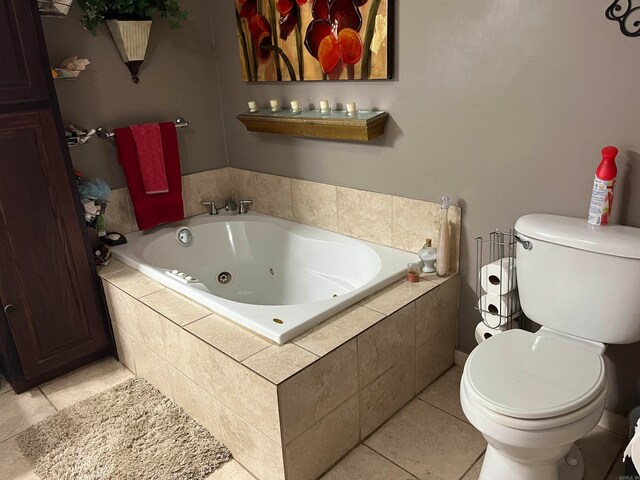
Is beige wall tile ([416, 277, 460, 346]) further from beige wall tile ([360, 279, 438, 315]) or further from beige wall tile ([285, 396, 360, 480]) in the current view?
beige wall tile ([285, 396, 360, 480])

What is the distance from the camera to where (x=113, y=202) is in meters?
2.71

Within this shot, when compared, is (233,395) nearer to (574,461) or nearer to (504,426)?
(504,426)

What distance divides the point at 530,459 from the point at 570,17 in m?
1.39

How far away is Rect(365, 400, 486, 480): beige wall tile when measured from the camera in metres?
1.76

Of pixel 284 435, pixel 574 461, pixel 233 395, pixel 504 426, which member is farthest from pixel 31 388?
pixel 574 461

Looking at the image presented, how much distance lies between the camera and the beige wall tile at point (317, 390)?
5.12 feet

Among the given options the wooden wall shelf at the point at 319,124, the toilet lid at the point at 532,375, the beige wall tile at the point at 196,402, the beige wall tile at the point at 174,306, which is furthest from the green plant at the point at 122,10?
the toilet lid at the point at 532,375

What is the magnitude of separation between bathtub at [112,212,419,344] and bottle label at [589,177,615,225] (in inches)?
30.5

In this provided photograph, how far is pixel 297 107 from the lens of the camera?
2.55 metres

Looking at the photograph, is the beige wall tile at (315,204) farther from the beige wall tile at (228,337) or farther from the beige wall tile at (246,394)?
the beige wall tile at (246,394)

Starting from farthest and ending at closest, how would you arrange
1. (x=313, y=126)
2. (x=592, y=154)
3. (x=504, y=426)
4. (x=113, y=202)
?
(x=113, y=202), (x=313, y=126), (x=592, y=154), (x=504, y=426)

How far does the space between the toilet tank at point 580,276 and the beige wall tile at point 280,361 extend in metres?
0.81

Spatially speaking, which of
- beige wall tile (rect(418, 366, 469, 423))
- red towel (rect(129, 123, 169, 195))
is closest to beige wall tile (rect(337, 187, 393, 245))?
beige wall tile (rect(418, 366, 469, 423))

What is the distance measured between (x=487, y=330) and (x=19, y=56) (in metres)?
2.18
